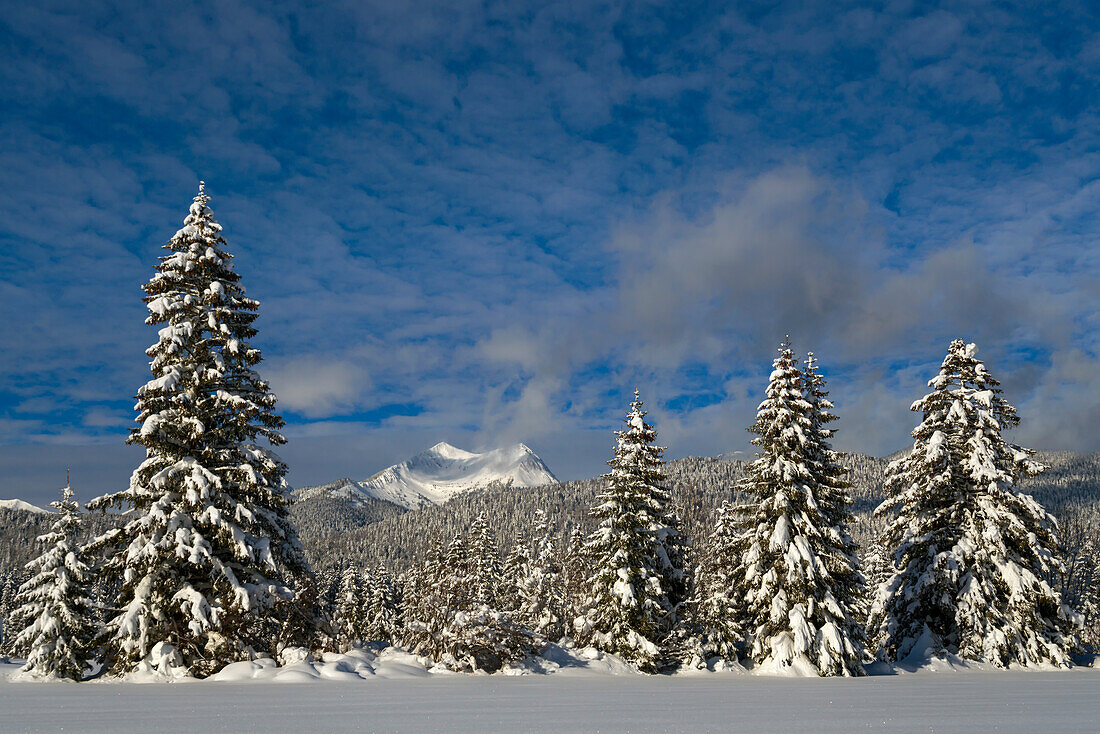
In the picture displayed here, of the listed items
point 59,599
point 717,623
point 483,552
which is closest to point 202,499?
point 59,599

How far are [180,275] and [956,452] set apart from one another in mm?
28178

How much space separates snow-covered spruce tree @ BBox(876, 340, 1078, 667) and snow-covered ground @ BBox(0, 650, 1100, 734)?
36.4 feet

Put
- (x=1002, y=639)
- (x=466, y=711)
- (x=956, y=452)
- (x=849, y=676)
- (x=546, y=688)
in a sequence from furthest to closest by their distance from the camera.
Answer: (x=956, y=452) < (x=1002, y=639) < (x=849, y=676) < (x=546, y=688) < (x=466, y=711)

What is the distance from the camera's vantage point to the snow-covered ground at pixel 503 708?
25.2 feet

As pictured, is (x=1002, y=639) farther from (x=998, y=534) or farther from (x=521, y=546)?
(x=521, y=546)

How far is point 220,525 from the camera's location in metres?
16.9

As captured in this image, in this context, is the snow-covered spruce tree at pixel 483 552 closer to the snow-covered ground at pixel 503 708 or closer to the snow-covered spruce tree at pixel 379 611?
the snow-covered spruce tree at pixel 379 611

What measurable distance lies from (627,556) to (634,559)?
366 mm

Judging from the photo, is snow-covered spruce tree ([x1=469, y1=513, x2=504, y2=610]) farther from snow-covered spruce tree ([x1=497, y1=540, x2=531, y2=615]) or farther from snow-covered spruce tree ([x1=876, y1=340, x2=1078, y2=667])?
snow-covered spruce tree ([x1=876, y1=340, x2=1078, y2=667])

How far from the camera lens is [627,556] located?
25.2 meters

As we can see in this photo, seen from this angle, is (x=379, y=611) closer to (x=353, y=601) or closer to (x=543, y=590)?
(x=353, y=601)

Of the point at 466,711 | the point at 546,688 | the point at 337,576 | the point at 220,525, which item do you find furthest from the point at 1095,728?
the point at 337,576

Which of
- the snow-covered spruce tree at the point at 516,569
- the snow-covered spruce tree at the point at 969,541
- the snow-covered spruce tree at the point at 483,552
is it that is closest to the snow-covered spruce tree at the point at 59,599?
the snow-covered spruce tree at the point at 483,552

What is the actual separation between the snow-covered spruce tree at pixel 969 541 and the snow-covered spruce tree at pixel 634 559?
30.4 feet
